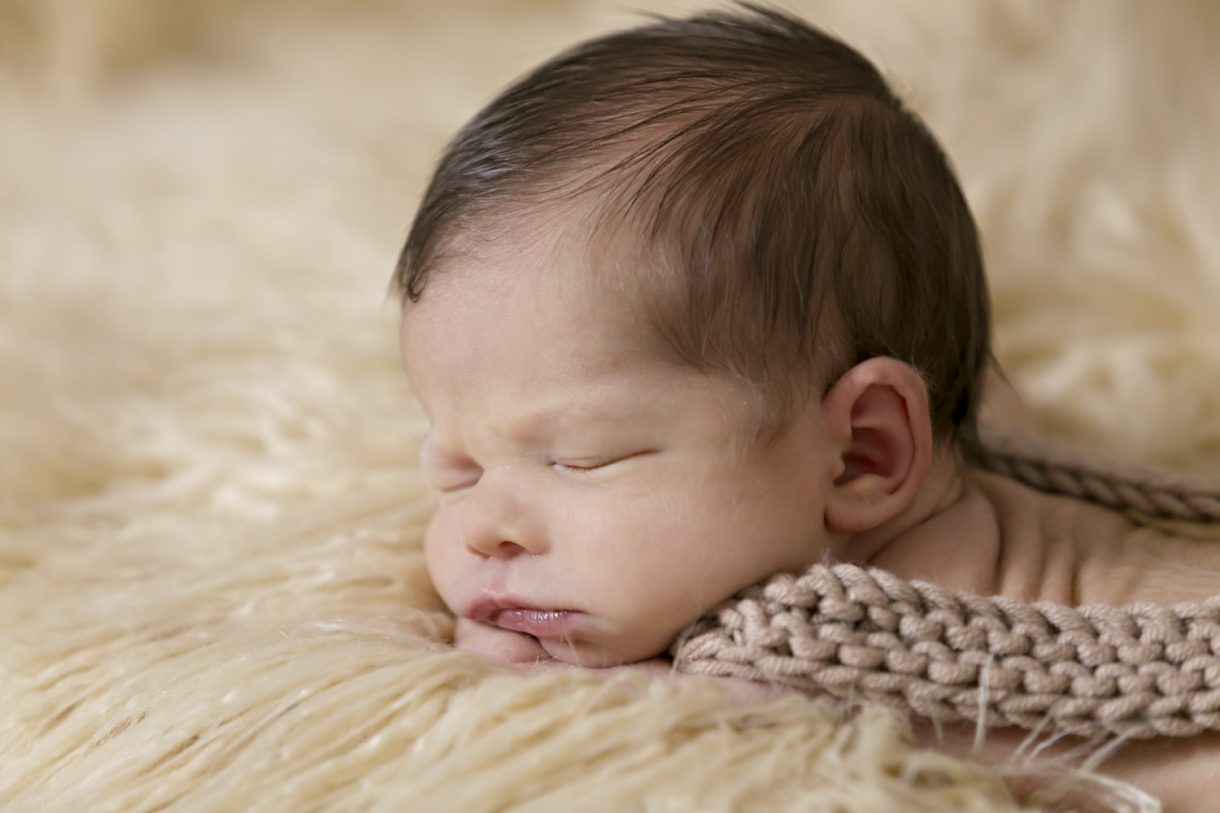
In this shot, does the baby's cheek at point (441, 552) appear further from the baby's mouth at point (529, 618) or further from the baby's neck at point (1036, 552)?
the baby's neck at point (1036, 552)

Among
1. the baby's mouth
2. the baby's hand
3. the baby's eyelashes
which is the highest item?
the baby's eyelashes

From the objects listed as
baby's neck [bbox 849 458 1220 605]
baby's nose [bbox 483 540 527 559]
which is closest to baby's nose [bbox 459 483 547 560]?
baby's nose [bbox 483 540 527 559]

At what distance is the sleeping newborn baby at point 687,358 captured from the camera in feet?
2.87

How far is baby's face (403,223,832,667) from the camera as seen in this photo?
873 mm

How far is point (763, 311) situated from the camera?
0.88 meters

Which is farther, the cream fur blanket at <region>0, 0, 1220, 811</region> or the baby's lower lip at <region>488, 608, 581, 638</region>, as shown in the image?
the baby's lower lip at <region>488, 608, 581, 638</region>

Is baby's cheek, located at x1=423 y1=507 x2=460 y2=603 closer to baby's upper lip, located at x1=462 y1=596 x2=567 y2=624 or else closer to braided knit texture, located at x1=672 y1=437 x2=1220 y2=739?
baby's upper lip, located at x1=462 y1=596 x2=567 y2=624

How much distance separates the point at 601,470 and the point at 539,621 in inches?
4.4

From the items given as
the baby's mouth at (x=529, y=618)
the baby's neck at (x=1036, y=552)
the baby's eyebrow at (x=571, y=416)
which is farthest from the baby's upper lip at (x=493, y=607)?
the baby's neck at (x=1036, y=552)

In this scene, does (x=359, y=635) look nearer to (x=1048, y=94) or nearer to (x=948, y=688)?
(x=948, y=688)

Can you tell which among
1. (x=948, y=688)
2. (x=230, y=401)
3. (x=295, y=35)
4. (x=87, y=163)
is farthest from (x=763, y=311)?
(x=295, y=35)

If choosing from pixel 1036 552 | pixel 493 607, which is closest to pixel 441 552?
pixel 493 607

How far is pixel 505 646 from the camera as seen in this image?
93 cm

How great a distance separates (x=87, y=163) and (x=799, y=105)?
1295 millimetres
